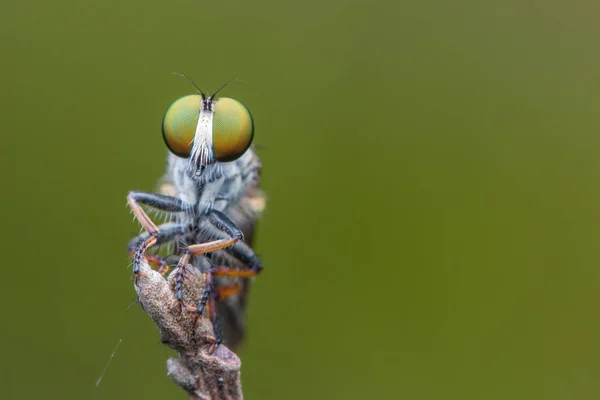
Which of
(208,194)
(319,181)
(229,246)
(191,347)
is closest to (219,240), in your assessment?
(229,246)

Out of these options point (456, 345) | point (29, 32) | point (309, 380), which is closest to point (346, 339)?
point (309, 380)

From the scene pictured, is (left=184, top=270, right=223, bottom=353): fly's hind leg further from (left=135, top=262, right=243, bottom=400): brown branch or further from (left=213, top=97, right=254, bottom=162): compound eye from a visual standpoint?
(left=213, top=97, right=254, bottom=162): compound eye

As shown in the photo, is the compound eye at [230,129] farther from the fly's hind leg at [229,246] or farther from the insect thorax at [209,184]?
the fly's hind leg at [229,246]

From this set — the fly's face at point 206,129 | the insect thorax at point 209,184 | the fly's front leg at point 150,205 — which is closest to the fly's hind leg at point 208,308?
the fly's front leg at point 150,205

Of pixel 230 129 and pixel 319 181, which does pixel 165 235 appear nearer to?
pixel 230 129

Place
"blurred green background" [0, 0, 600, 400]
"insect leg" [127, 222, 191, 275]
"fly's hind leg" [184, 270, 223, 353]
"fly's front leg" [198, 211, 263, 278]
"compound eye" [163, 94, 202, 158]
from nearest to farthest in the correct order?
"fly's hind leg" [184, 270, 223, 353], "compound eye" [163, 94, 202, 158], "insect leg" [127, 222, 191, 275], "fly's front leg" [198, 211, 263, 278], "blurred green background" [0, 0, 600, 400]

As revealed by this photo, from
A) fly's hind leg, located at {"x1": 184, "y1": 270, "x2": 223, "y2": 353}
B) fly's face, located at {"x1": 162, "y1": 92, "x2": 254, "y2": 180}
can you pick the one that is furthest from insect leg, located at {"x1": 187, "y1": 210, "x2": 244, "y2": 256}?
fly's face, located at {"x1": 162, "y1": 92, "x2": 254, "y2": 180}

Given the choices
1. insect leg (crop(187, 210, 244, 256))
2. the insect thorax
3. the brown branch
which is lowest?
the brown branch

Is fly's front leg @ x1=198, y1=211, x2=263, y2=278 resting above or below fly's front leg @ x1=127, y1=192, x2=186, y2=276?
below
